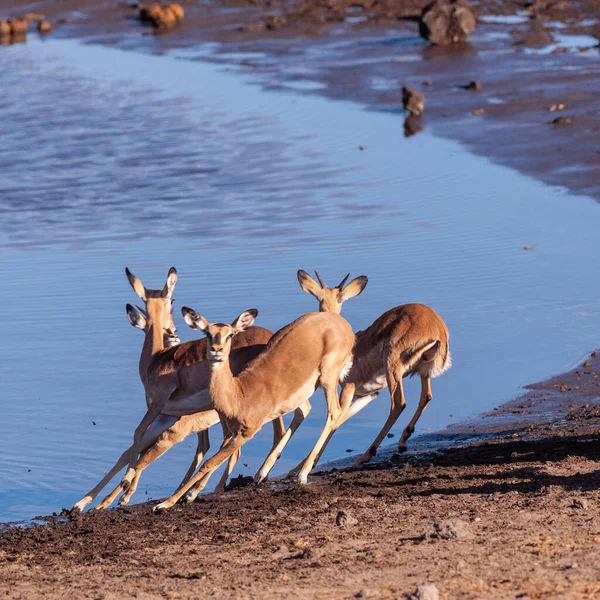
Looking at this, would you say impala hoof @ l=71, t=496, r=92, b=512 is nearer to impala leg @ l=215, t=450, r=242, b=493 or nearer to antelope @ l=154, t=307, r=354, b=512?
antelope @ l=154, t=307, r=354, b=512

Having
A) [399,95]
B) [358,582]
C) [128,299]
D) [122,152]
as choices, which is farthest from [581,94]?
[358,582]

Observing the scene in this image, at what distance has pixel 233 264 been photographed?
14359 millimetres

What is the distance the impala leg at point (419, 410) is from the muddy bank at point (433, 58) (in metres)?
7.95

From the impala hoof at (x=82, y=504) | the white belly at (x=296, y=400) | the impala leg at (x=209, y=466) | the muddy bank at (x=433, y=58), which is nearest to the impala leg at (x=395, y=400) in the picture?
the white belly at (x=296, y=400)

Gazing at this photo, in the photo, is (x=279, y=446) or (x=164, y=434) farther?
(x=279, y=446)

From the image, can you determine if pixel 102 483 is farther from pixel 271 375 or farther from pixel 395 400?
pixel 395 400

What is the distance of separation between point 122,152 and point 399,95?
6.44 meters

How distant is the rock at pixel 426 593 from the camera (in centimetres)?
561

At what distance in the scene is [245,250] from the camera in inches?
590

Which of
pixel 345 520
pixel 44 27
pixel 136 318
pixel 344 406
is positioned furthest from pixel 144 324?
pixel 44 27

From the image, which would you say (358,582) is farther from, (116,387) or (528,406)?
(116,387)

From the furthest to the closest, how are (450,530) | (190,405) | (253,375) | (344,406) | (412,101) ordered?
1. (412,101)
2. (344,406)
3. (190,405)
4. (253,375)
5. (450,530)

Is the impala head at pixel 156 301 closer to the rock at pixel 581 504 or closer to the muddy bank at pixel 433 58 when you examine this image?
the rock at pixel 581 504

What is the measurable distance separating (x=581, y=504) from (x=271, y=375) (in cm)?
245
